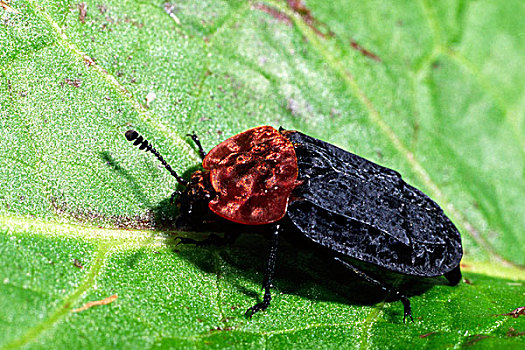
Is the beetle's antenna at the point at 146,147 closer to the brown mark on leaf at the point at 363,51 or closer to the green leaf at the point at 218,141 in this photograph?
the green leaf at the point at 218,141

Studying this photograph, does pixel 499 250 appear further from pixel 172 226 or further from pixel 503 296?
pixel 172 226

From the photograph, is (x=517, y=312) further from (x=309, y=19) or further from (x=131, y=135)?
(x=309, y=19)

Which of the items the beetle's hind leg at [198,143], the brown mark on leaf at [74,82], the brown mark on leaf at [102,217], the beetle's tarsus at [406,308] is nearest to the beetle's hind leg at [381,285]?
the beetle's tarsus at [406,308]

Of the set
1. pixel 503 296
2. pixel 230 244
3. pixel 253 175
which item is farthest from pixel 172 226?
pixel 503 296

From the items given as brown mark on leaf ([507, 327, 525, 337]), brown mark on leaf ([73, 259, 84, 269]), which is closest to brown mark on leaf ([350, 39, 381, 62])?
brown mark on leaf ([507, 327, 525, 337])

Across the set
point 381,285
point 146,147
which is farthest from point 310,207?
point 146,147

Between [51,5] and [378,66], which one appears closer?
[51,5]
